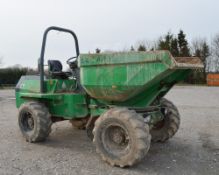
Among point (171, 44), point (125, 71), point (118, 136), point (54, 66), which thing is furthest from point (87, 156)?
point (171, 44)

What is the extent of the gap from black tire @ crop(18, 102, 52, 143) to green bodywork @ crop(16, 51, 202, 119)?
21cm

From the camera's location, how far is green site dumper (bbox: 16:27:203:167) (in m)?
4.31

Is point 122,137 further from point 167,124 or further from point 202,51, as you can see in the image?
point 202,51

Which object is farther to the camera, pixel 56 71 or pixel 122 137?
pixel 56 71

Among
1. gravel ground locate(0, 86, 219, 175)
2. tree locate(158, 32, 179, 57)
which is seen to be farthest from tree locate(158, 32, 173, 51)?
gravel ground locate(0, 86, 219, 175)

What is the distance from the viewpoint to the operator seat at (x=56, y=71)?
240 inches

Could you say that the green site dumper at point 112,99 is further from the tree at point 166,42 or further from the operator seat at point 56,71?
the tree at point 166,42

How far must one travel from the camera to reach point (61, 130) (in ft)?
23.5

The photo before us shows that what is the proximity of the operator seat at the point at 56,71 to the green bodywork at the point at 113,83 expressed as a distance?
173 mm

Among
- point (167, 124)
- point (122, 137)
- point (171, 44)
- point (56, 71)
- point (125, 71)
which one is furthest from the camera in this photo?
point (171, 44)

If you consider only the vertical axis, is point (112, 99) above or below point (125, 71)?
below

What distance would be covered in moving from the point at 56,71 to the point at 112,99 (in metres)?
1.75

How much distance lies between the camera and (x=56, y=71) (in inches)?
242

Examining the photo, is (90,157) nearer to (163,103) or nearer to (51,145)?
(51,145)
